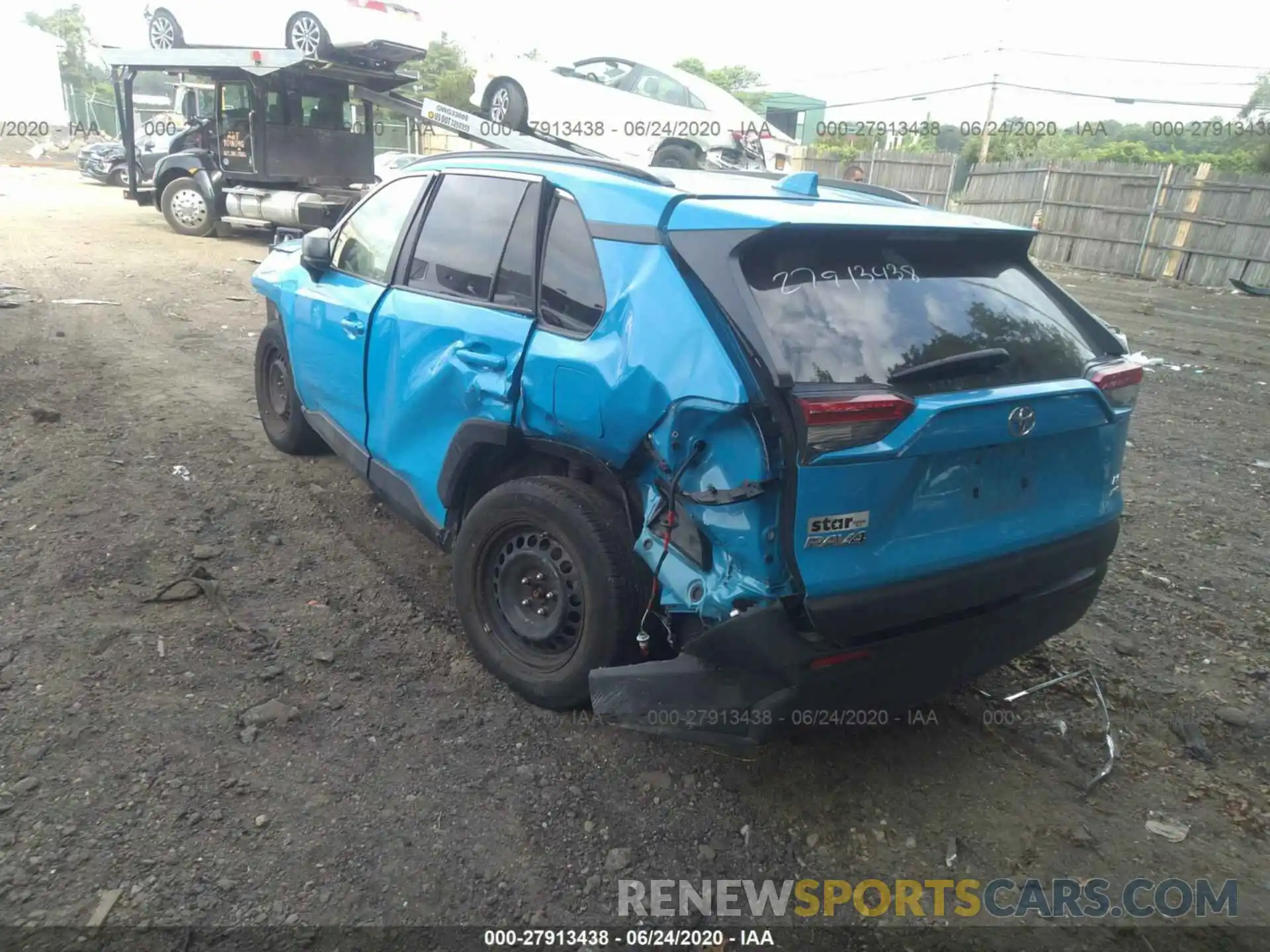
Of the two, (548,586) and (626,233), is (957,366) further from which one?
(548,586)

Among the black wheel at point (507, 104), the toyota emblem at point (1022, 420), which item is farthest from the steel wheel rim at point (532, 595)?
the black wheel at point (507, 104)

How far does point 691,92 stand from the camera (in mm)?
14930

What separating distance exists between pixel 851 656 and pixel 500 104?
40.2 feet

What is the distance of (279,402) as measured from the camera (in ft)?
18.0

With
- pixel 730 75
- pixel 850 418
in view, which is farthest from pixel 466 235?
pixel 730 75

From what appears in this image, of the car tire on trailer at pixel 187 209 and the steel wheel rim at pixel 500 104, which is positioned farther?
the car tire on trailer at pixel 187 209

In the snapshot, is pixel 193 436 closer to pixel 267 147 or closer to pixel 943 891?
pixel 943 891

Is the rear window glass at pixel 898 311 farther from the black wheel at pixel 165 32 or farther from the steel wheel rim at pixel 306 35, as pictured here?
the black wheel at pixel 165 32

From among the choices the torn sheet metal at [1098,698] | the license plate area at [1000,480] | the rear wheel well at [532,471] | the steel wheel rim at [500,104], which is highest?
the steel wheel rim at [500,104]

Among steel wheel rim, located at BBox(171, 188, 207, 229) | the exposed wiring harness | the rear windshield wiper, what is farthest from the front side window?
steel wheel rim, located at BBox(171, 188, 207, 229)

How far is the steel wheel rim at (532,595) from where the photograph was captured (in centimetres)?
303

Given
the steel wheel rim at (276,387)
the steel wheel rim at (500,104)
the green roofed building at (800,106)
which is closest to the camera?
the steel wheel rim at (276,387)

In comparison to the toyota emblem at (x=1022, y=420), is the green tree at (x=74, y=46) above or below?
above

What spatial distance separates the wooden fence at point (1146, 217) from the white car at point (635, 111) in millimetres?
6904
